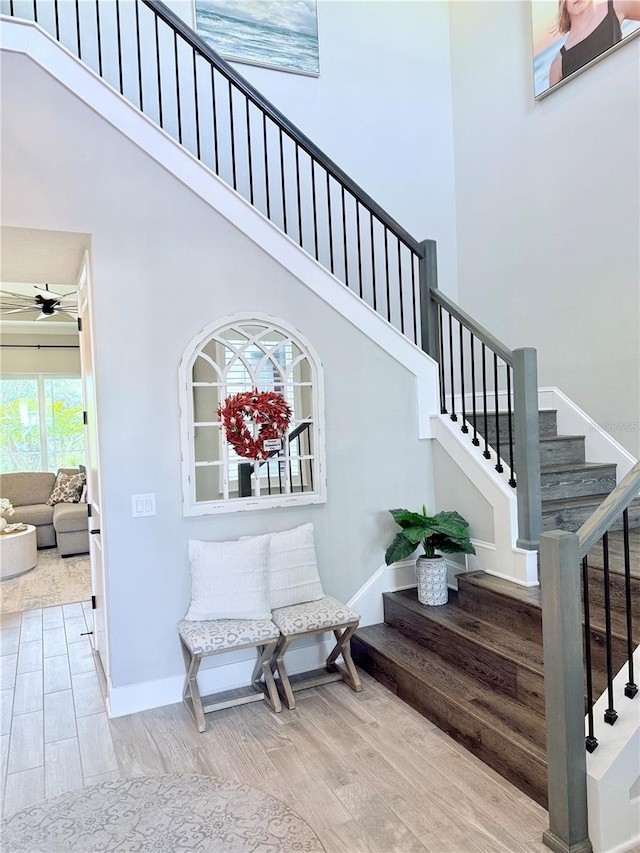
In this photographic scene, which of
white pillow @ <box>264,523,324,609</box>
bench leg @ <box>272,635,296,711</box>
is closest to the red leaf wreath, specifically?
white pillow @ <box>264,523,324,609</box>

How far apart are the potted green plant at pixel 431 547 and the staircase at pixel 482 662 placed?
4.5 inches

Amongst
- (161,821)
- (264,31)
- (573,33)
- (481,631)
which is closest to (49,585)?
(161,821)

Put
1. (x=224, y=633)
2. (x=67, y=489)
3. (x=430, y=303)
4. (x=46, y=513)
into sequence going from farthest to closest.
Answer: (x=67, y=489) < (x=46, y=513) < (x=430, y=303) < (x=224, y=633)

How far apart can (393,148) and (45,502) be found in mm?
6240

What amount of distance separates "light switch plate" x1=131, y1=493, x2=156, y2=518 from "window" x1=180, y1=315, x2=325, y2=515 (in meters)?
0.18

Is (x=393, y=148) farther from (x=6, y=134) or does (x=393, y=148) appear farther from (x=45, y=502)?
(x=45, y=502)

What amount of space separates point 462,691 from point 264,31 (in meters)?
5.19

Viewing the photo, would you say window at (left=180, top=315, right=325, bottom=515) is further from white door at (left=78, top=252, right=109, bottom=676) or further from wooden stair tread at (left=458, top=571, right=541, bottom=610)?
wooden stair tread at (left=458, top=571, right=541, bottom=610)

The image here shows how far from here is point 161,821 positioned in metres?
2.22

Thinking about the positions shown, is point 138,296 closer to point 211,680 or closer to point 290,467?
point 290,467

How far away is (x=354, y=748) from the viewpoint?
2.66 meters

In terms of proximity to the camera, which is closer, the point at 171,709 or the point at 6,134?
the point at 6,134

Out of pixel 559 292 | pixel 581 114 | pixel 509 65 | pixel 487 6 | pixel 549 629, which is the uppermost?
pixel 487 6

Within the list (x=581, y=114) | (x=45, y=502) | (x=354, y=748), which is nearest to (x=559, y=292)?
(x=581, y=114)
